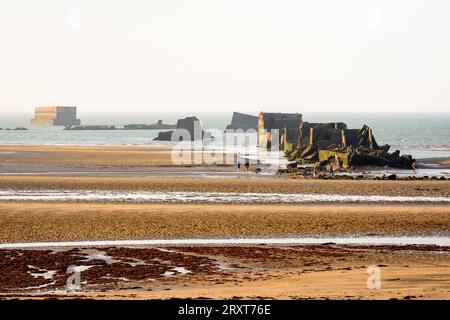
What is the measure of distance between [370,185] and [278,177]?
9089 millimetres

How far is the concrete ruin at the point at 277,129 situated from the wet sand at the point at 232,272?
77064 millimetres

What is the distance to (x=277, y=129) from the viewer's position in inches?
4240

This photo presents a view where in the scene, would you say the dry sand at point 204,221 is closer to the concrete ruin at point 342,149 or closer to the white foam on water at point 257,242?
the white foam on water at point 257,242

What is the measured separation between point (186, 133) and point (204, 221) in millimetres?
124531

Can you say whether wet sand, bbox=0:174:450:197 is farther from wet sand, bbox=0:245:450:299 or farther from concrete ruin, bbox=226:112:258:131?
concrete ruin, bbox=226:112:258:131

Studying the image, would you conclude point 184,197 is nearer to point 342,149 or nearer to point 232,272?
point 232,272

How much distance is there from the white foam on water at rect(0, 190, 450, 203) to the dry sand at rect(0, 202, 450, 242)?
2.56 m

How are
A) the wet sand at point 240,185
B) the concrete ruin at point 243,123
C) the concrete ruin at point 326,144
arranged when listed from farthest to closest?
the concrete ruin at point 243,123 → the concrete ruin at point 326,144 → the wet sand at point 240,185

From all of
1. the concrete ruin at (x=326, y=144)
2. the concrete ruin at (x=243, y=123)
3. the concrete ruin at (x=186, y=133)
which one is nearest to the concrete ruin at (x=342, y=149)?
the concrete ruin at (x=326, y=144)

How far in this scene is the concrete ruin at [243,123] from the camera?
186 metres

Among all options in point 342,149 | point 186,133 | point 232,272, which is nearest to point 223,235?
point 232,272

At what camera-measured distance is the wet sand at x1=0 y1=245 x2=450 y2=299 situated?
50.2 feet

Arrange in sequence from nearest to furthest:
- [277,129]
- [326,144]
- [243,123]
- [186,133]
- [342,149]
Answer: [342,149]
[326,144]
[277,129]
[186,133]
[243,123]
